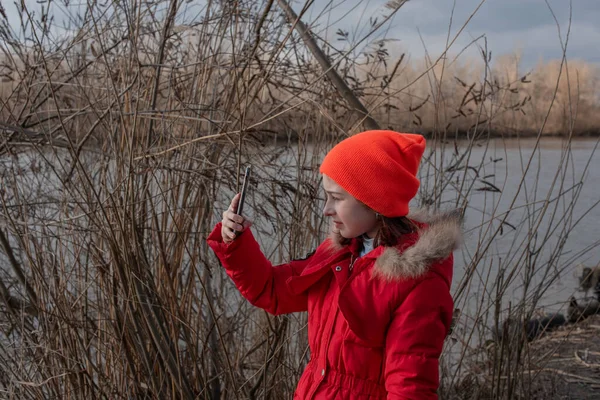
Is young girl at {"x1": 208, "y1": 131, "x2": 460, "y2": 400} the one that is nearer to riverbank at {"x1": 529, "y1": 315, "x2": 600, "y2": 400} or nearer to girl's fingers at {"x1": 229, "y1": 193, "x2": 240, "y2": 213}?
girl's fingers at {"x1": 229, "y1": 193, "x2": 240, "y2": 213}

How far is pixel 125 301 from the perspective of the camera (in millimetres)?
2002

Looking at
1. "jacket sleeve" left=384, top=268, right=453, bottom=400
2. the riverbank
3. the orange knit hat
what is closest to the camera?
"jacket sleeve" left=384, top=268, right=453, bottom=400

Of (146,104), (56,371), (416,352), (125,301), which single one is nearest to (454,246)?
(416,352)

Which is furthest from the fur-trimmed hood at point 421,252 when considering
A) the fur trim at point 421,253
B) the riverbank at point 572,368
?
the riverbank at point 572,368

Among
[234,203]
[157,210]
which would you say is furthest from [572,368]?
[234,203]

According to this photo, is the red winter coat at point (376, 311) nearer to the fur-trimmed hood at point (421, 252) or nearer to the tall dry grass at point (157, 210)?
the fur-trimmed hood at point (421, 252)

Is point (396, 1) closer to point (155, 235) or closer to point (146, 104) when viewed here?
point (146, 104)

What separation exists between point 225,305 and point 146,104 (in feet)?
3.56

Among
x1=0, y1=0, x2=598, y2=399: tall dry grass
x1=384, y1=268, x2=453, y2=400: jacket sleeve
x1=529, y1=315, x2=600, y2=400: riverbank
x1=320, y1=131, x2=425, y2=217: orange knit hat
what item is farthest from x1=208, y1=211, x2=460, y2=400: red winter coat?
x1=529, y1=315, x2=600, y2=400: riverbank

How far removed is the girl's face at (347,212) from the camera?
156 centimetres

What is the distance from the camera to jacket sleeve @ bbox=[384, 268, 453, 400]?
4.62 ft

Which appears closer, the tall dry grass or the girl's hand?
the girl's hand

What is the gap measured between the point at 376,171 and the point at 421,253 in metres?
0.21

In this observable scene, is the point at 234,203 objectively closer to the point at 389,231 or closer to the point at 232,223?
the point at 232,223
